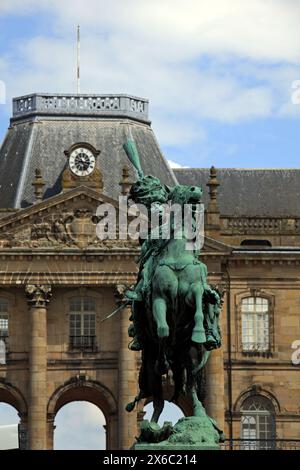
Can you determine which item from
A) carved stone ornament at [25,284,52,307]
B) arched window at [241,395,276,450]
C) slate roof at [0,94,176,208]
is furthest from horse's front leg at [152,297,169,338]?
slate roof at [0,94,176,208]

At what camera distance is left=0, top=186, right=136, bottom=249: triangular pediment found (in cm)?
7794

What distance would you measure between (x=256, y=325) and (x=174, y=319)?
5173cm

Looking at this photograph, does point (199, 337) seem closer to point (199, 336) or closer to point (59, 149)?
point (199, 336)

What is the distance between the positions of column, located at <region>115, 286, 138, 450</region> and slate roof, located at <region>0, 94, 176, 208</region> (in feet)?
17.6

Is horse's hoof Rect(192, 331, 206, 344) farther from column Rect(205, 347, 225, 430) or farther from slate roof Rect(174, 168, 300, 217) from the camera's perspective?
slate roof Rect(174, 168, 300, 217)

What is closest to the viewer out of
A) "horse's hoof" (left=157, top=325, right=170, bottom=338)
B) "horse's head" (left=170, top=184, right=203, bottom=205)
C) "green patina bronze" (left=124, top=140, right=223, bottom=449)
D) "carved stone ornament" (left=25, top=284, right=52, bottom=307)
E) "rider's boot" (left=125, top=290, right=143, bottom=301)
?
"horse's hoof" (left=157, top=325, right=170, bottom=338)

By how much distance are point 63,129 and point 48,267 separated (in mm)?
7653

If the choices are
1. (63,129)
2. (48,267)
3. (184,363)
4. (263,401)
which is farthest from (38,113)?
(184,363)

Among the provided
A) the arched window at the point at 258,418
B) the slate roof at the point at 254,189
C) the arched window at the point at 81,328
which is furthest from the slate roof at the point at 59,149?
the arched window at the point at 258,418

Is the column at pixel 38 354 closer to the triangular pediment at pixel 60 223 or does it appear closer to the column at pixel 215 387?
the triangular pediment at pixel 60 223

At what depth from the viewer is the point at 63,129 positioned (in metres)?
83.7

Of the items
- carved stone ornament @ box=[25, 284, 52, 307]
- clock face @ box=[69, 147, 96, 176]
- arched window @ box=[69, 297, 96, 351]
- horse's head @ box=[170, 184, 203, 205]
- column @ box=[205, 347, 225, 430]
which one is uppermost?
clock face @ box=[69, 147, 96, 176]

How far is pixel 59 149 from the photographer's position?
82.6 metres
